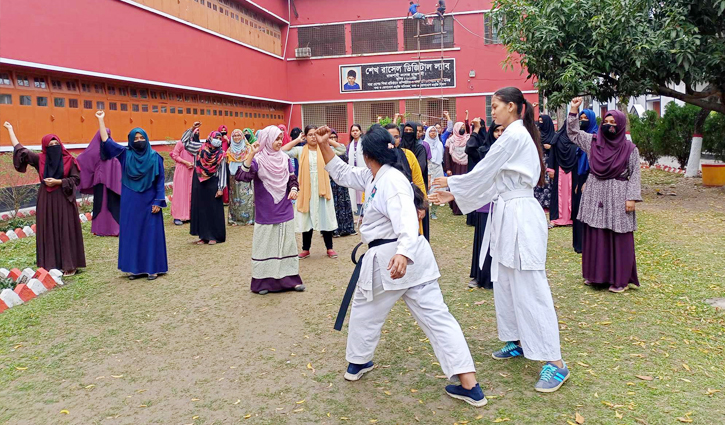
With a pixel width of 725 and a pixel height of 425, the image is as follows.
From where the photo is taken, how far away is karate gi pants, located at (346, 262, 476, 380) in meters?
3.25

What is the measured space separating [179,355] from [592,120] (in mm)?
4663

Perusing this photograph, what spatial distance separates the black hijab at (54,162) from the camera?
6477 millimetres

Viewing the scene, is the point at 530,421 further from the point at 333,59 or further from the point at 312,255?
the point at 333,59

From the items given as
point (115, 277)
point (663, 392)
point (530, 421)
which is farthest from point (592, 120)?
point (115, 277)

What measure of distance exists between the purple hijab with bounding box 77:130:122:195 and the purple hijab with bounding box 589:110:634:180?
6.29 meters

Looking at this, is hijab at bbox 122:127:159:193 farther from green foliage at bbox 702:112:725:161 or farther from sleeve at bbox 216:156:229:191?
green foliage at bbox 702:112:725:161

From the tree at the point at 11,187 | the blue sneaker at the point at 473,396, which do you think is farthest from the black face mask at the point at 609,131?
the tree at the point at 11,187

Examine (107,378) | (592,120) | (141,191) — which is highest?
(592,120)

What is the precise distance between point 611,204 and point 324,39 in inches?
839

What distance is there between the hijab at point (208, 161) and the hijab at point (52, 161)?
236cm

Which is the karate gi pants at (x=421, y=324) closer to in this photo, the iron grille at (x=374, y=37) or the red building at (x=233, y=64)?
the red building at (x=233, y=64)

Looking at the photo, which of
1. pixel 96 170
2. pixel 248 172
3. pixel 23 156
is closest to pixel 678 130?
pixel 248 172

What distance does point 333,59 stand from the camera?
24.8m

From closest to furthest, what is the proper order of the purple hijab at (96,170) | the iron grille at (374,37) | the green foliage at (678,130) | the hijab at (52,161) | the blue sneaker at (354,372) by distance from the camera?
the blue sneaker at (354,372), the hijab at (52,161), the purple hijab at (96,170), the green foliage at (678,130), the iron grille at (374,37)
